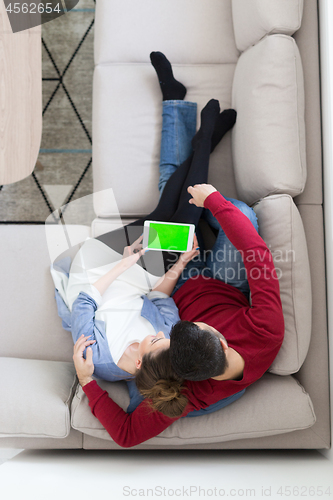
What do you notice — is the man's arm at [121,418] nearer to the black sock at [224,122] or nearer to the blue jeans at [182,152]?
the blue jeans at [182,152]

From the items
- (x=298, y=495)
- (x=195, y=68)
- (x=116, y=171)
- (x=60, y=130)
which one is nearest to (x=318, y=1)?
(x=195, y=68)

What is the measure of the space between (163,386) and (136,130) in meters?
1.00

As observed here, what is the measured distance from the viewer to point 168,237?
1.26m

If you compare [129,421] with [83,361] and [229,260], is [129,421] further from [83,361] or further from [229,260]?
[229,260]

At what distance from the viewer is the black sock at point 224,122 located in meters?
1.37

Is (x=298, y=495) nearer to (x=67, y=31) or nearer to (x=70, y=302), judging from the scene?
(x=70, y=302)

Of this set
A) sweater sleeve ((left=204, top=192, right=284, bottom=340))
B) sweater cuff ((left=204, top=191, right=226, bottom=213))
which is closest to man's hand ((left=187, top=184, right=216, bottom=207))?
sweater cuff ((left=204, top=191, right=226, bottom=213))

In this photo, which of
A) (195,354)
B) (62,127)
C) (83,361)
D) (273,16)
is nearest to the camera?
(195,354)

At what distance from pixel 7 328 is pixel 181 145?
0.97m

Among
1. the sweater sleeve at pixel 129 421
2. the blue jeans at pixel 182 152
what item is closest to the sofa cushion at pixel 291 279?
the blue jeans at pixel 182 152

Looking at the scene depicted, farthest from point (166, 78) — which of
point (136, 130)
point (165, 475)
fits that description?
point (165, 475)

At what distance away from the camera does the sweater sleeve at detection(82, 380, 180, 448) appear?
1047 mm

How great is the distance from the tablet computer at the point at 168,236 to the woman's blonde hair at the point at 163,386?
0.41 m

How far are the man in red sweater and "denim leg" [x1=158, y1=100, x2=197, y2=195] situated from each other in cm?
32
